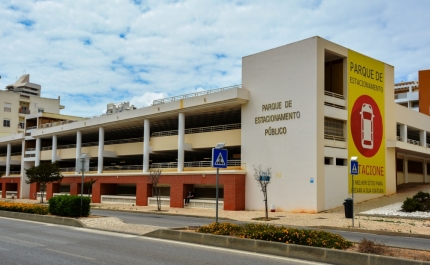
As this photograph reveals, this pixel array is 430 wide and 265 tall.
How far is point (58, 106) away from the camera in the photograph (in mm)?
95438

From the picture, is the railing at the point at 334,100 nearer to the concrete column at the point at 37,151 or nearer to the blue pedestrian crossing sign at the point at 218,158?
the blue pedestrian crossing sign at the point at 218,158

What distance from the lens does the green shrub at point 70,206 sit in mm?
21344

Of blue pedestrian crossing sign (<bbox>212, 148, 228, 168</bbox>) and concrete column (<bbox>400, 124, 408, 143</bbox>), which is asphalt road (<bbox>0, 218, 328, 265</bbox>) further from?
concrete column (<bbox>400, 124, 408, 143</bbox>)

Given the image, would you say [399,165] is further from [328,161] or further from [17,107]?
[17,107]

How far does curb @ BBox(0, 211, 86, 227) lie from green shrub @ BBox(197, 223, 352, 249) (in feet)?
25.3

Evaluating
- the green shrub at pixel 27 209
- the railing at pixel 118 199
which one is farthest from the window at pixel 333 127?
the railing at pixel 118 199

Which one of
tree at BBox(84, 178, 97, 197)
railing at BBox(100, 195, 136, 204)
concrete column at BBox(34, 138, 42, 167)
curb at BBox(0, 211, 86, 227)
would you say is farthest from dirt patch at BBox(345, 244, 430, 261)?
concrete column at BBox(34, 138, 42, 167)

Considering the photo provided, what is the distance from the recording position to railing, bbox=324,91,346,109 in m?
31.2

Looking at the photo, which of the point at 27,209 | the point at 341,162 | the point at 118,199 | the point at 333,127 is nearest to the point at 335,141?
the point at 333,127

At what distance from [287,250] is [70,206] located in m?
13.3

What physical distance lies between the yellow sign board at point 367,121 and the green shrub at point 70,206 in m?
18.9

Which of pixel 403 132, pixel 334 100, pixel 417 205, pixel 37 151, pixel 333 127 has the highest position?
pixel 334 100

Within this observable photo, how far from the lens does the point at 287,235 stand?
12.2 meters

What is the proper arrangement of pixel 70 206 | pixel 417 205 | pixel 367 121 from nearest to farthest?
pixel 70 206
pixel 417 205
pixel 367 121
